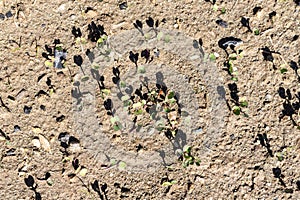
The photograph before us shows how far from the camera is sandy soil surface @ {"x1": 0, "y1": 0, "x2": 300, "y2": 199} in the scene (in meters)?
3.92

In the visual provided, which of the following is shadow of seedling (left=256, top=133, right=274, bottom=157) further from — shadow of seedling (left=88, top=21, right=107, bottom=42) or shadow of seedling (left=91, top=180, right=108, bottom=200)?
shadow of seedling (left=88, top=21, right=107, bottom=42)

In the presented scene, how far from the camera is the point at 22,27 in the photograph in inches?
160

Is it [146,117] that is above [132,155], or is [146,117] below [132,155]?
above

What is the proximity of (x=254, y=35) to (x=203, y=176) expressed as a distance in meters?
1.34

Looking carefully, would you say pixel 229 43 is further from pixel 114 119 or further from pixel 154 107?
pixel 114 119

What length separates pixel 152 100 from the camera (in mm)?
3961

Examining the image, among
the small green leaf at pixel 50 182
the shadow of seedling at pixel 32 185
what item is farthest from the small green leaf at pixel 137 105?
the shadow of seedling at pixel 32 185

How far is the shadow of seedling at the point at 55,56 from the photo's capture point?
401cm

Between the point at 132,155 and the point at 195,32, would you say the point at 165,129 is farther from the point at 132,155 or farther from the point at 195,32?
the point at 195,32

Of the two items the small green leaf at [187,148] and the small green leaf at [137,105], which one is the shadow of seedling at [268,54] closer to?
the small green leaf at [187,148]

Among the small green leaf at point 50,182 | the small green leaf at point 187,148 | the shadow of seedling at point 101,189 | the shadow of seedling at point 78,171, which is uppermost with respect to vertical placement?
the small green leaf at point 187,148

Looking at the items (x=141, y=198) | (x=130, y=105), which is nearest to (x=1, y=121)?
(x=130, y=105)

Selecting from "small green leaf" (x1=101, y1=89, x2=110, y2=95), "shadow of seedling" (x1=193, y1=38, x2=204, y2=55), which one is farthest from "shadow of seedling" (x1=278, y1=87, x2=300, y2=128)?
"small green leaf" (x1=101, y1=89, x2=110, y2=95)

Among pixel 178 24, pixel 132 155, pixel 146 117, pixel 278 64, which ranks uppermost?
pixel 178 24
